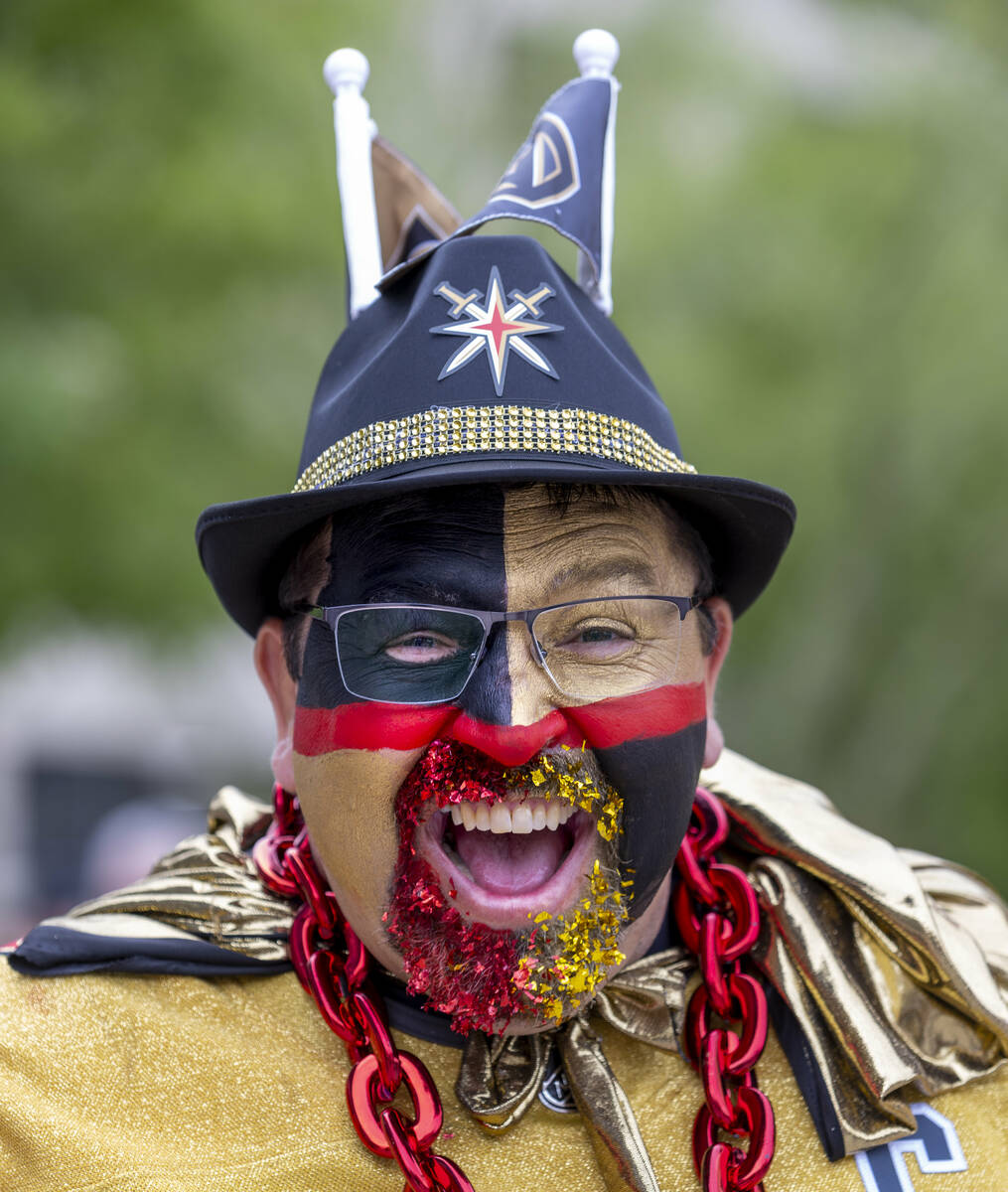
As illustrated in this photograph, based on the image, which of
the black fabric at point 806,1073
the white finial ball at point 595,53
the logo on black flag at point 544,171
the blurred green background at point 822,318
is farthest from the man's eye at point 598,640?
the blurred green background at point 822,318

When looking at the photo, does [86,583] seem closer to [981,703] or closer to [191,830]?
[191,830]

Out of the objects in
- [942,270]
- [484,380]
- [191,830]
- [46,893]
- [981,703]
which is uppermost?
[942,270]

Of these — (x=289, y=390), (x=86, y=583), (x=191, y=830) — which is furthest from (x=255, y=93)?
(x=191, y=830)

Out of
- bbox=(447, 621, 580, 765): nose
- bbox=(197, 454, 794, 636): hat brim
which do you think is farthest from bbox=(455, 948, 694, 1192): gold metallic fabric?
bbox=(197, 454, 794, 636): hat brim

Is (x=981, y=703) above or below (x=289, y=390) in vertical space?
below

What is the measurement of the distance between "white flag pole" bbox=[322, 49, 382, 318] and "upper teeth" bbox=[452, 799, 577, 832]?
3.63 ft

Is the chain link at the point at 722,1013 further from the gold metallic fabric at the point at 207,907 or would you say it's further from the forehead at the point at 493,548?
the gold metallic fabric at the point at 207,907

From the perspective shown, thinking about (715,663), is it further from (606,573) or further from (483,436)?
(483,436)

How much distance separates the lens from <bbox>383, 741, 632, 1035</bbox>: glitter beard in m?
2.23

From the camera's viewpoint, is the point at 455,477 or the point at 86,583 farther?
the point at 86,583

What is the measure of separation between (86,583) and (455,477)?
5.72m

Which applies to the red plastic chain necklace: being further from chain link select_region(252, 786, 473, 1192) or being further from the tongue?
the tongue

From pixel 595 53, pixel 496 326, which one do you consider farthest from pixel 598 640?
pixel 595 53

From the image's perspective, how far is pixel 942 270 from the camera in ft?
33.9
